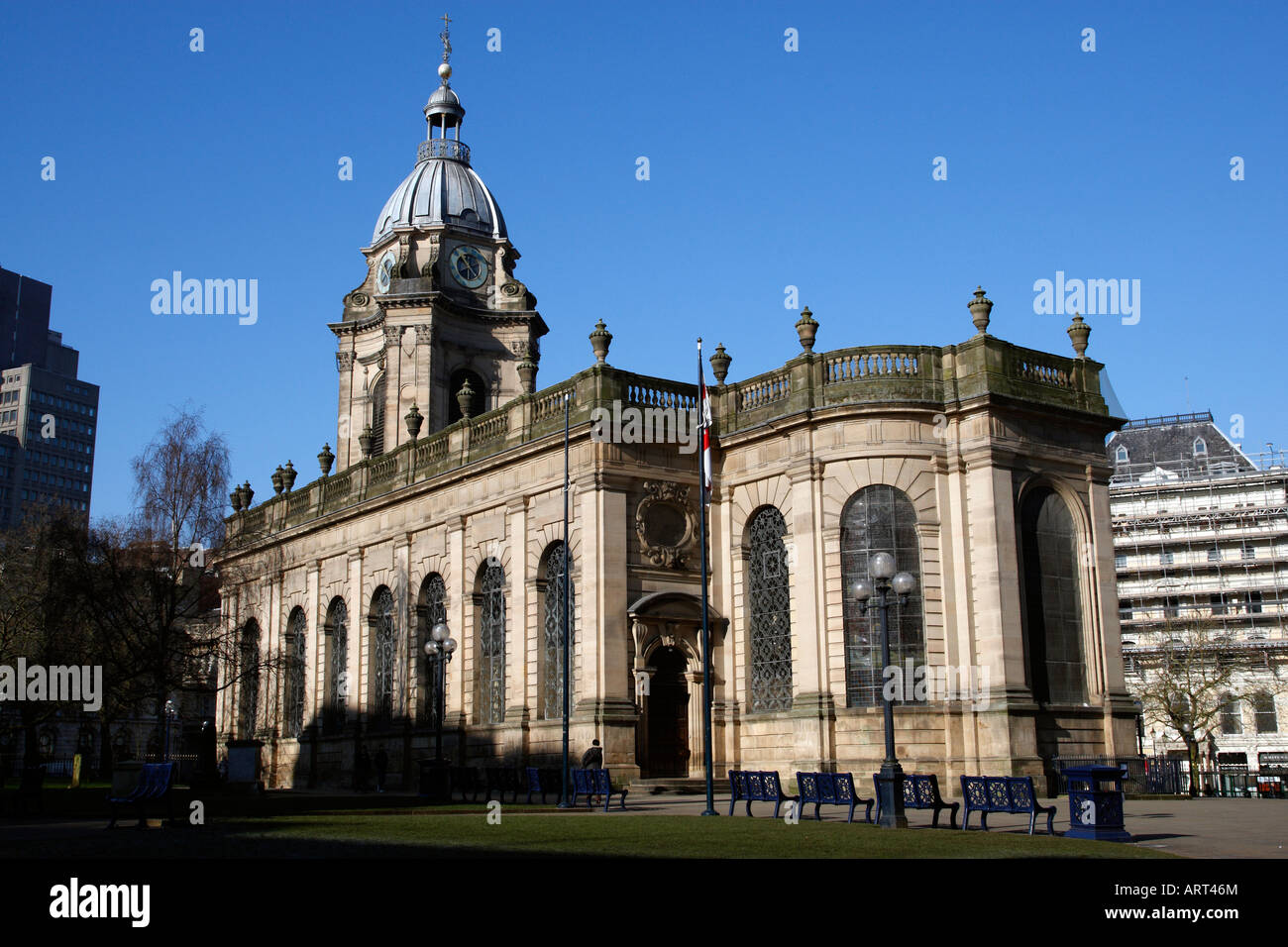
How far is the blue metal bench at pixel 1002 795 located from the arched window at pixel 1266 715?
64.1m

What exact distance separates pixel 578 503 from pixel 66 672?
2243 centimetres

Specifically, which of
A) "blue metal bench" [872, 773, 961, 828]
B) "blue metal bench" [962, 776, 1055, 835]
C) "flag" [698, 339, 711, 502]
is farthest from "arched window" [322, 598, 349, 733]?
"blue metal bench" [962, 776, 1055, 835]

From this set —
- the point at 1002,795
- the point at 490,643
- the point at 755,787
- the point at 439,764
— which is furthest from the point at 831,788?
the point at 490,643

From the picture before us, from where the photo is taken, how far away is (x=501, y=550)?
4128 cm

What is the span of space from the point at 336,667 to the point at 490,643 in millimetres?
12637

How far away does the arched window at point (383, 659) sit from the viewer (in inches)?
1858

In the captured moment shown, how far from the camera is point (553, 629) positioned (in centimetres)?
3903

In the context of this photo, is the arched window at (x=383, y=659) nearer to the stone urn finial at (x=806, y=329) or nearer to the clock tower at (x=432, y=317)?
the clock tower at (x=432, y=317)

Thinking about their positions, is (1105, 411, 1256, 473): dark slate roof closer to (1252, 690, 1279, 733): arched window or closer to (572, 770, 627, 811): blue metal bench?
(1252, 690, 1279, 733): arched window

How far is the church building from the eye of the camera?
1314 inches

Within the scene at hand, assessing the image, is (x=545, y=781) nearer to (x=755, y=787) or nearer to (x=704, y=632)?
(x=704, y=632)

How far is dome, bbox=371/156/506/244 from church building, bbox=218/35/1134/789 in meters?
15.5
